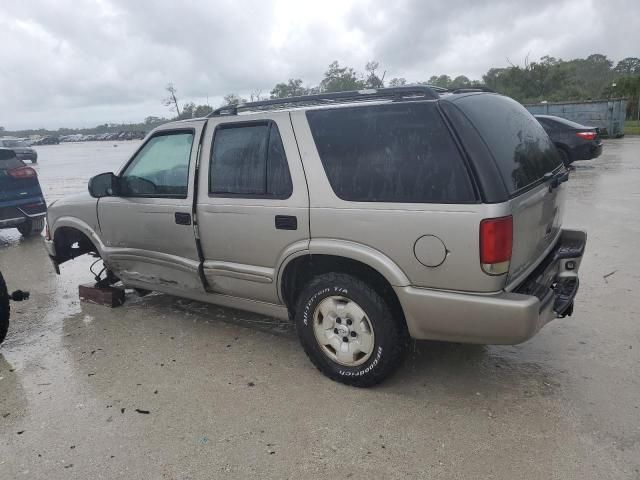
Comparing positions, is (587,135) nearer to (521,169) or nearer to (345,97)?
(521,169)

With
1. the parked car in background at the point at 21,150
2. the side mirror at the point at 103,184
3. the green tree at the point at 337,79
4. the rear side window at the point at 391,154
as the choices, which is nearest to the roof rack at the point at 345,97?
the rear side window at the point at 391,154

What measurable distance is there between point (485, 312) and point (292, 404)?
4.37 ft

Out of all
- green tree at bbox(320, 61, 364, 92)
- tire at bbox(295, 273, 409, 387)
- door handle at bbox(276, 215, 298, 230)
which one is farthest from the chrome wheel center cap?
green tree at bbox(320, 61, 364, 92)

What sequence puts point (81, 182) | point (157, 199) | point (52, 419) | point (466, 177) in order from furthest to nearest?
point (81, 182) → point (157, 199) → point (52, 419) → point (466, 177)

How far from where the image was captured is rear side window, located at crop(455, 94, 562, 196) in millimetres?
2848

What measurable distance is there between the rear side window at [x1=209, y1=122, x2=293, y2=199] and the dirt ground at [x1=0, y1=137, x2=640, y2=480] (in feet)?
4.23

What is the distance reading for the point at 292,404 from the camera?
3.17 meters

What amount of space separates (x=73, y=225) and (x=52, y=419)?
2237 mm

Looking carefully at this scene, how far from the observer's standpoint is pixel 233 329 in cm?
436

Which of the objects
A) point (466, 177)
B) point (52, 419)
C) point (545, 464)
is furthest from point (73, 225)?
point (545, 464)

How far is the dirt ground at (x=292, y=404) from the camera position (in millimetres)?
2627

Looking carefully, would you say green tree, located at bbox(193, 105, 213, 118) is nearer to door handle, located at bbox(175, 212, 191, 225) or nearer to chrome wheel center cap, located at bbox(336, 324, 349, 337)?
door handle, located at bbox(175, 212, 191, 225)

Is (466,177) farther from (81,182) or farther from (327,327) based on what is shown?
(81,182)

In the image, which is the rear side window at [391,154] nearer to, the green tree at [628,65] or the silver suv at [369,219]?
the silver suv at [369,219]
